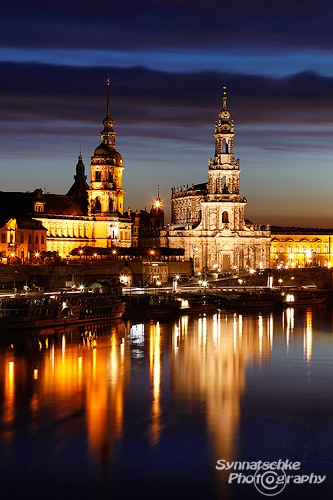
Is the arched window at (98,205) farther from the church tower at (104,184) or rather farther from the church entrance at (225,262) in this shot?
the church entrance at (225,262)

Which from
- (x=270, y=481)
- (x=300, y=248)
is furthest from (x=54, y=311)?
(x=300, y=248)

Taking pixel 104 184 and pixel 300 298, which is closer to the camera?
pixel 300 298

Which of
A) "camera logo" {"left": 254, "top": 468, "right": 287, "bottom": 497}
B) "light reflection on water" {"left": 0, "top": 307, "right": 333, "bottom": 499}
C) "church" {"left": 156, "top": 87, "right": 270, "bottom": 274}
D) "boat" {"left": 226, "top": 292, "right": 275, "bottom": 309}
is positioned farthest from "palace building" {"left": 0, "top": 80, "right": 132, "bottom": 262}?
"camera logo" {"left": 254, "top": 468, "right": 287, "bottom": 497}

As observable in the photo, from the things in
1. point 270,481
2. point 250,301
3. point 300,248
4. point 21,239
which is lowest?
point 270,481

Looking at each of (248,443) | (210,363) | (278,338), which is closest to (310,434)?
(248,443)

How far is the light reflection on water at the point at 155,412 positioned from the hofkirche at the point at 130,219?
61.8m

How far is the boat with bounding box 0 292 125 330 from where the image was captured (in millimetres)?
73875

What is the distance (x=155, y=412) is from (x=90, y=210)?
309 feet

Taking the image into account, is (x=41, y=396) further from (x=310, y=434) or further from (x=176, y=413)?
(x=310, y=434)

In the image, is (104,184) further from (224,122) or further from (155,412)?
(155,412)

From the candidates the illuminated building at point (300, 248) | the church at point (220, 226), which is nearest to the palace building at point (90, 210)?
the church at point (220, 226)

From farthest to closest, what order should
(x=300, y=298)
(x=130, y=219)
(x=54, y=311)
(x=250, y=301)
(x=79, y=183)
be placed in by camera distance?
(x=79, y=183) < (x=130, y=219) < (x=300, y=298) < (x=250, y=301) < (x=54, y=311)

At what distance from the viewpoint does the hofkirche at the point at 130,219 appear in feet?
436

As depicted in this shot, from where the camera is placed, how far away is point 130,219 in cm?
14125
